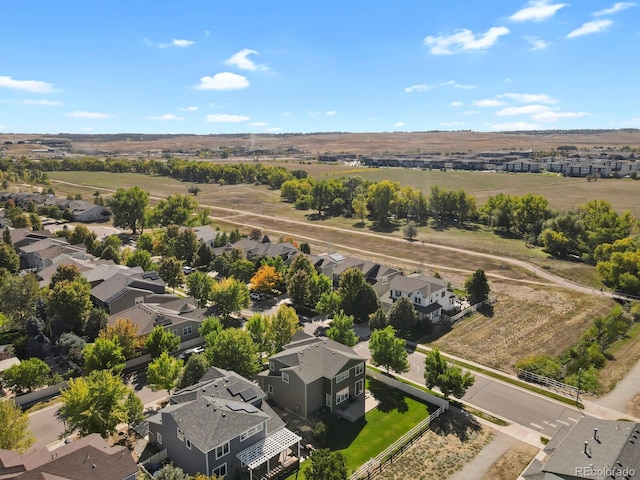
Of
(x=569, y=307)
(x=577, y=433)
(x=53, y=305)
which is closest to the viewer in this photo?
(x=577, y=433)

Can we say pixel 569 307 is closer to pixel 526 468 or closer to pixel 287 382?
pixel 526 468

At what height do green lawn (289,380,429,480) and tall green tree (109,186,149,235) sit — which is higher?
tall green tree (109,186,149,235)

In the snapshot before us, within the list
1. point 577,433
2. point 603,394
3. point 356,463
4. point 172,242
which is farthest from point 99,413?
point 172,242

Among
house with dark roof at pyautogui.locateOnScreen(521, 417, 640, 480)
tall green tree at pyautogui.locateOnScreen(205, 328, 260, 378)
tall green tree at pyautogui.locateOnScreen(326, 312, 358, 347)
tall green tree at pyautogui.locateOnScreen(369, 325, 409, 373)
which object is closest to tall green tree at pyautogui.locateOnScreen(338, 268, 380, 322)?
tall green tree at pyautogui.locateOnScreen(326, 312, 358, 347)

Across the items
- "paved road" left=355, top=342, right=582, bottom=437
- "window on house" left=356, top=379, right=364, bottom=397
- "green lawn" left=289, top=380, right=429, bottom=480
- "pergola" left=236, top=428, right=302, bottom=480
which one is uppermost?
"pergola" left=236, top=428, right=302, bottom=480

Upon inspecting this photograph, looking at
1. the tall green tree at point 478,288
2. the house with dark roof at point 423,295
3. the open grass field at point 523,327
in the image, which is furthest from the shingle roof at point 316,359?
the tall green tree at point 478,288

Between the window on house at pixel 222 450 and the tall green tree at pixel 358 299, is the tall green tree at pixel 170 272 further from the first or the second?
the window on house at pixel 222 450

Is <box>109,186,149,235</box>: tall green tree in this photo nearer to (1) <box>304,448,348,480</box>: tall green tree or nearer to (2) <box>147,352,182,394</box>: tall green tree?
(2) <box>147,352,182,394</box>: tall green tree
